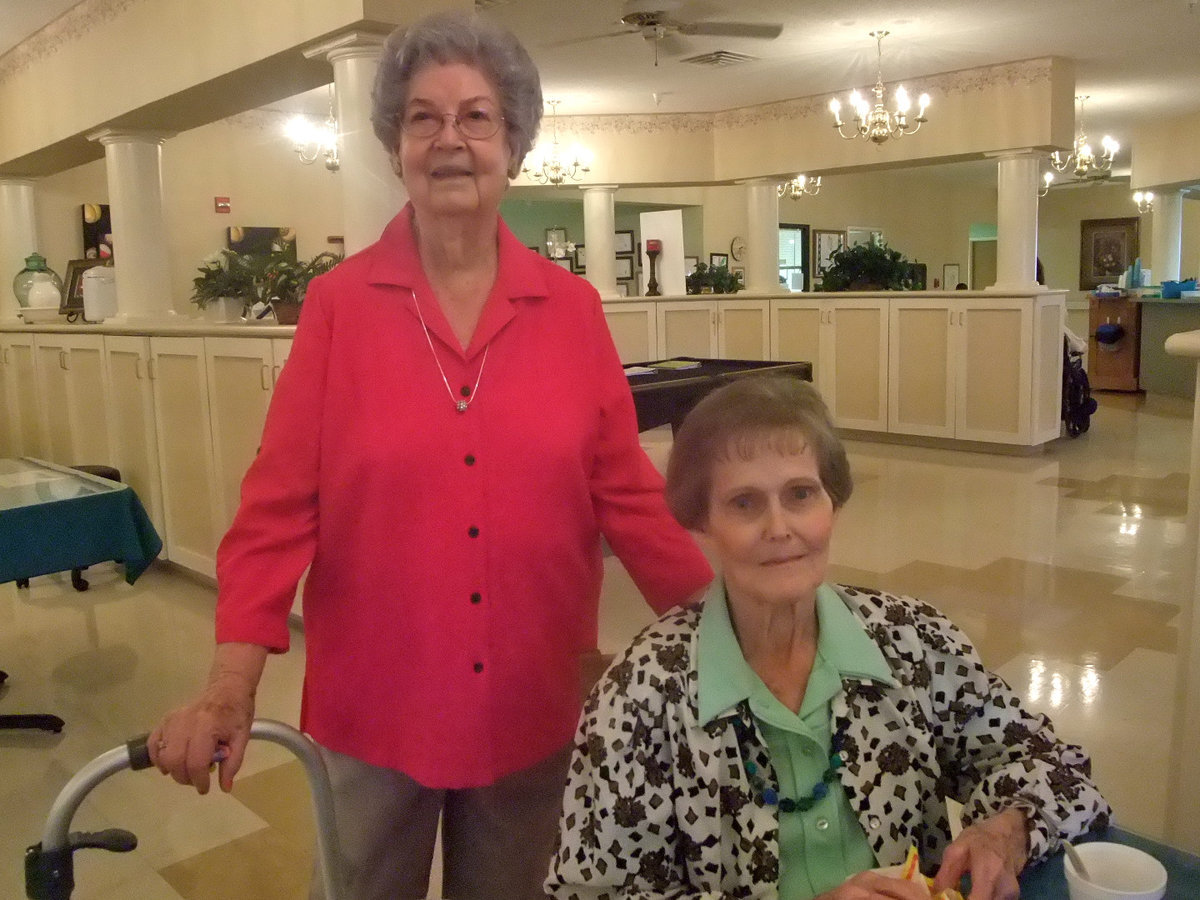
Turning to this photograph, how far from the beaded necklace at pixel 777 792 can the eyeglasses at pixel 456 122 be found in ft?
2.44

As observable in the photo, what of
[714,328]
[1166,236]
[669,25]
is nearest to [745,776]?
[669,25]

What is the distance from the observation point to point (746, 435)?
3.69 ft

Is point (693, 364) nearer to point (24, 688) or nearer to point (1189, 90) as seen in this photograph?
point (24, 688)

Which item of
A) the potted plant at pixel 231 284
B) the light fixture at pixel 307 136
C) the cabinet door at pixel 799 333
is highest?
the light fixture at pixel 307 136

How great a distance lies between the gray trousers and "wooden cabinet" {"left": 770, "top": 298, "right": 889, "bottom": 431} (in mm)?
6826

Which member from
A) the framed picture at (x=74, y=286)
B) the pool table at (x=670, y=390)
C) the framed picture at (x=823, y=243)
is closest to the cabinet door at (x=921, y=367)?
the pool table at (x=670, y=390)

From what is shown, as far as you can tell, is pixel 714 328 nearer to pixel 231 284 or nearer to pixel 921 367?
pixel 921 367

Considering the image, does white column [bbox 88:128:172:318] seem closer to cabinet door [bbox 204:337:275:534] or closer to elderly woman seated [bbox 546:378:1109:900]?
cabinet door [bbox 204:337:275:534]

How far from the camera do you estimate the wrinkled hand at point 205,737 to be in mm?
1014

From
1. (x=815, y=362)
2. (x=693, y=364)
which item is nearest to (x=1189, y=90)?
(x=815, y=362)

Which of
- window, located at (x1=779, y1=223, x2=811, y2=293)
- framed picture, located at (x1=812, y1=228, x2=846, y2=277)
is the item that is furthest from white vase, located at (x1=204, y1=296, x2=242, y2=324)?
framed picture, located at (x1=812, y1=228, x2=846, y2=277)

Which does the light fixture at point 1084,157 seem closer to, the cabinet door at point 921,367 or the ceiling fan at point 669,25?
the cabinet door at point 921,367

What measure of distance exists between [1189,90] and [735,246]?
4.92 meters

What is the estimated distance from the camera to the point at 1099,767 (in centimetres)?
271
